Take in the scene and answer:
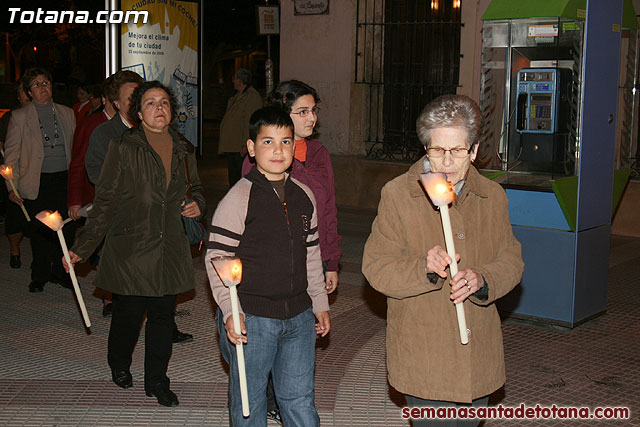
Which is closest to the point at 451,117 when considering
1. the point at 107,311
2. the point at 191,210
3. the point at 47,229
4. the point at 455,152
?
the point at 455,152

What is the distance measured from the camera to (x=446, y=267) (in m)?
3.33

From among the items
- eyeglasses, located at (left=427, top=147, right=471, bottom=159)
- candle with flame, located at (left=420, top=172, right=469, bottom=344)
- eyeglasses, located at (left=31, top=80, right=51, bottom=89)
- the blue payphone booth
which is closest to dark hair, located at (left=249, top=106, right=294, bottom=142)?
eyeglasses, located at (left=427, top=147, right=471, bottom=159)

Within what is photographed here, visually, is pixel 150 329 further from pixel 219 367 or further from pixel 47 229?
pixel 47 229

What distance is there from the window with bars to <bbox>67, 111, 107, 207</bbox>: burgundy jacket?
21.8ft

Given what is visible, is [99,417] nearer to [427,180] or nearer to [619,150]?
[427,180]

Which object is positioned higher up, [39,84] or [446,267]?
[39,84]

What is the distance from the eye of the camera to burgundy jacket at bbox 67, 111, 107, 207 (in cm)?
695

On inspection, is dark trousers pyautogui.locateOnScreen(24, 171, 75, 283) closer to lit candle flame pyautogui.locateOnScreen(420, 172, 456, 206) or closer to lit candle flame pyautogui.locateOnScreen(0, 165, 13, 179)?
lit candle flame pyautogui.locateOnScreen(0, 165, 13, 179)

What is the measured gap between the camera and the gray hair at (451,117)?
341cm

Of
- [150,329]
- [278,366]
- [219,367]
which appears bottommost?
[219,367]

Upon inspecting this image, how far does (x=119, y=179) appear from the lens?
5113mm

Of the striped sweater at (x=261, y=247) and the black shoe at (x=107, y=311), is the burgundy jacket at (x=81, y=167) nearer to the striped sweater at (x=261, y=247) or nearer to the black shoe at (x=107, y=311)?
the black shoe at (x=107, y=311)

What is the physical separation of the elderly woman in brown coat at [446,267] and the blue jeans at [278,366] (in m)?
0.58

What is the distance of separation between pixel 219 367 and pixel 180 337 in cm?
78
